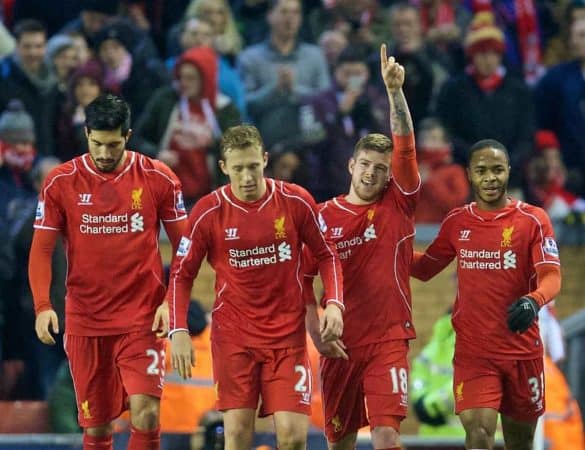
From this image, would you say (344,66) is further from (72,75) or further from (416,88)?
(72,75)

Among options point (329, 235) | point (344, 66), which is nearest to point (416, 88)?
point (344, 66)

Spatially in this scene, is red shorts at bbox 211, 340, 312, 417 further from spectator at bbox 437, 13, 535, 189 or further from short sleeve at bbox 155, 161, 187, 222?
spectator at bbox 437, 13, 535, 189

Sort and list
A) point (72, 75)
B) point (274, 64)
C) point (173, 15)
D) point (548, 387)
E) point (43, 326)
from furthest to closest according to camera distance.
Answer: point (173, 15) < point (274, 64) < point (72, 75) < point (548, 387) < point (43, 326)

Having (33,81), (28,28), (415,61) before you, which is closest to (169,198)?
(33,81)

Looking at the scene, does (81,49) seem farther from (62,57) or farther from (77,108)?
(77,108)

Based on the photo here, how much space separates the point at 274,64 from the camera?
52.1ft

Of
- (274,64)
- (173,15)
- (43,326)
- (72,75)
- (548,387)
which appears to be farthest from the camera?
(173,15)

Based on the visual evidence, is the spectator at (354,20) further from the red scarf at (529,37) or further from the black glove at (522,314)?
the black glove at (522,314)

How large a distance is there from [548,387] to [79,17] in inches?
234

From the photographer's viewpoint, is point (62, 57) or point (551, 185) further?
point (62, 57)

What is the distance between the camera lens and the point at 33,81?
Answer: 15188 mm

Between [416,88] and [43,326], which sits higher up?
[416,88]

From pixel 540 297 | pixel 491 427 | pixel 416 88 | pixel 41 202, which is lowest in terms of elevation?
pixel 491 427

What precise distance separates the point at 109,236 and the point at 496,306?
7.27 ft
